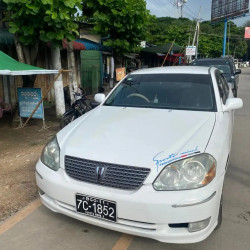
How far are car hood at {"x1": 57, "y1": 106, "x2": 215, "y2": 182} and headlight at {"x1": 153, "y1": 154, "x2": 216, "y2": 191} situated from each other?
2.2 inches

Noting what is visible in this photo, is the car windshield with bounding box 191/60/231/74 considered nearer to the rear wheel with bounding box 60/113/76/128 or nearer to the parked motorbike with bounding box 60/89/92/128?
the parked motorbike with bounding box 60/89/92/128

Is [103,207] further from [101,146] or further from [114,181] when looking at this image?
[101,146]

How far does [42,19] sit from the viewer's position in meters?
6.29

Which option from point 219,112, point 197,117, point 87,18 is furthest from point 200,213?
point 87,18

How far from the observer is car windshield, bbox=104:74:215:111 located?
12.2 ft

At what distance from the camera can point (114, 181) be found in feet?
8.04

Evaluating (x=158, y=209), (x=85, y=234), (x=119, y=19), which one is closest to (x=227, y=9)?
(x=119, y=19)

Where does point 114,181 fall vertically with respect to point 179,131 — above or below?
below

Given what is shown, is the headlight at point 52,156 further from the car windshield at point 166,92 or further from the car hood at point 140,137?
the car windshield at point 166,92

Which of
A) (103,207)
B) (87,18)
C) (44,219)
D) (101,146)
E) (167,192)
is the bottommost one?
(44,219)

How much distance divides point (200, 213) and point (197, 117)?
1284mm

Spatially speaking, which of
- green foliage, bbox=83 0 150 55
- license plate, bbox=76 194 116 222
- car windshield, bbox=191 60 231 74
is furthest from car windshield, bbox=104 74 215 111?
car windshield, bbox=191 60 231 74

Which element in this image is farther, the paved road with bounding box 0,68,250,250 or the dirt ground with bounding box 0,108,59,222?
the dirt ground with bounding box 0,108,59,222

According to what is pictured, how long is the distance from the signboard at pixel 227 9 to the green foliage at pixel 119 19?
4359 centimetres
